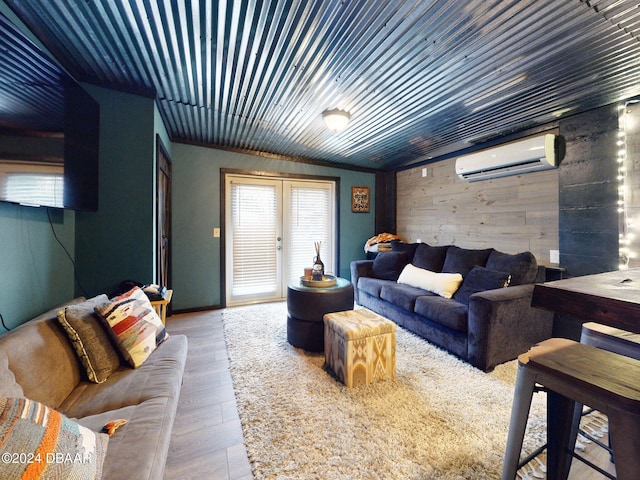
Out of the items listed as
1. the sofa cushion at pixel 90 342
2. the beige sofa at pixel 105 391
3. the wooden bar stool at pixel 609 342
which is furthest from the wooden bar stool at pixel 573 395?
the sofa cushion at pixel 90 342

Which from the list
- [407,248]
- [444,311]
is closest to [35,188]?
[444,311]

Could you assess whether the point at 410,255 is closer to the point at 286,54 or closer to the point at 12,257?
the point at 286,54

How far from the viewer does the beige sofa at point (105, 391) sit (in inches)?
37.2

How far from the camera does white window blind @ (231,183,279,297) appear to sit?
417 cm

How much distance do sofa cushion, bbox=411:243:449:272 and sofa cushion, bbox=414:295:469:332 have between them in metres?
0.66

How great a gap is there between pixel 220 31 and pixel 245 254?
3.08 meters

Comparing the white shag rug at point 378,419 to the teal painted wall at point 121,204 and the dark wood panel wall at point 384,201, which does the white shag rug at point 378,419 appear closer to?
the teal painted wall at point 121,204

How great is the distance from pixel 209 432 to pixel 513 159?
374cm

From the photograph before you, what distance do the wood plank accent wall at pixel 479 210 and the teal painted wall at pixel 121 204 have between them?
3.78 metres

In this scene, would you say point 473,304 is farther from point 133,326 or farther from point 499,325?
point 133,326

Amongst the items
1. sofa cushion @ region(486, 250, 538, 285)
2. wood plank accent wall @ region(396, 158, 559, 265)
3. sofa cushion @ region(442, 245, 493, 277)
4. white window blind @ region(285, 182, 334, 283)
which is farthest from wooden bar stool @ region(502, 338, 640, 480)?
white window blind @ region(285, 182, 334, 283)

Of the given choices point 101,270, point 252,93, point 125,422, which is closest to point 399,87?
point 252,93

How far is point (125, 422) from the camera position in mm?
1087

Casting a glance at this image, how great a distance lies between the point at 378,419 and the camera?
167 cm
